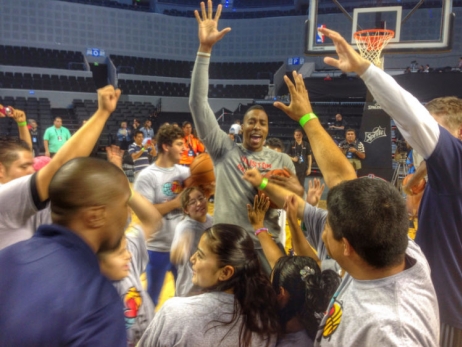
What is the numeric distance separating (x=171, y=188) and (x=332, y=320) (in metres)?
2.37

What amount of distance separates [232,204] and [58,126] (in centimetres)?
807

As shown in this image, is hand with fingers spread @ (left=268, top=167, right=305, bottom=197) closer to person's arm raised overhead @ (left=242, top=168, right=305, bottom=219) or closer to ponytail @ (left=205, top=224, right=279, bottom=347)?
person's arm raised overhead @ (left=242, top=168, right=305, bottom=219)

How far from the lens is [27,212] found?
5.68ft

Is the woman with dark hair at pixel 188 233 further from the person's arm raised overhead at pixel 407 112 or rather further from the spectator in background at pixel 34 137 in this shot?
the spectator in background at pixel 34 137

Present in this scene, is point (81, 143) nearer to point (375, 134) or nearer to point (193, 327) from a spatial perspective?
point (193, 327)

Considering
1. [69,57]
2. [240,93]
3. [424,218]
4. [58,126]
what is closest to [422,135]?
[424,218]

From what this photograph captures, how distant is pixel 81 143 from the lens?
1.82 m

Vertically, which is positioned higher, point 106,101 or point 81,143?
point 106,101

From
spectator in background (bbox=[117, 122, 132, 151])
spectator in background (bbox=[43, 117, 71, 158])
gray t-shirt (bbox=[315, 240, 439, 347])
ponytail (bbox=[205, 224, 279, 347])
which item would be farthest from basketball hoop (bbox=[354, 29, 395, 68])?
spectator in background (bbox=[117, 122, 132, 151])

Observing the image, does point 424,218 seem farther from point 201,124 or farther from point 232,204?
point 201,124

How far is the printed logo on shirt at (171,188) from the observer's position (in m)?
3.47

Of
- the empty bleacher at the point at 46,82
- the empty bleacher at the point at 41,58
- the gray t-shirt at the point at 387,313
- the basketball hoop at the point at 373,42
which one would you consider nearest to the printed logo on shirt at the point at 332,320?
the gray t-shirt at the point at 387,313

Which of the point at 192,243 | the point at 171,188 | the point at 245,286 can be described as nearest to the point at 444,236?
the point at 245,286

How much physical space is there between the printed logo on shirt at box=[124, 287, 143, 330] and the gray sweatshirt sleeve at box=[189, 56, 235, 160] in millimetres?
1180
